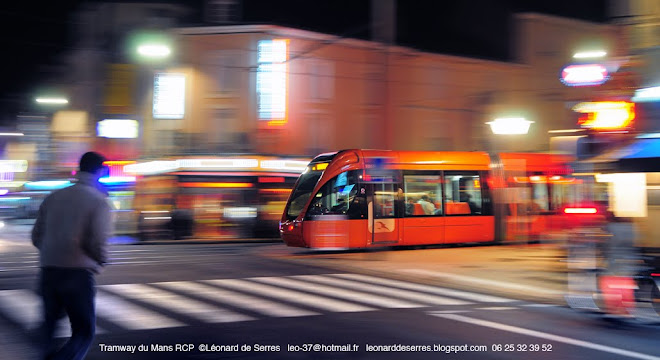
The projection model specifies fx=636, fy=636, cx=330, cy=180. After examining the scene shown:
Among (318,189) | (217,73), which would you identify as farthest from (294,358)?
(217,73)

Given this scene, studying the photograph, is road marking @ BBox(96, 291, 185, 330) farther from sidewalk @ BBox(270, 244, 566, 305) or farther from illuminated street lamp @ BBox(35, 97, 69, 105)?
illuminated street lamp @ BBox(35, 97, 69, 105)

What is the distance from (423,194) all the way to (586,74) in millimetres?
9208

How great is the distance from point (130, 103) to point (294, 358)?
3023 cm

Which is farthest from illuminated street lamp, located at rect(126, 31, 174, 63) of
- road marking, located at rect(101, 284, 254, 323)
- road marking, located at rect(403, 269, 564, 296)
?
road marking, located at rect(101, 284, 254, 323)

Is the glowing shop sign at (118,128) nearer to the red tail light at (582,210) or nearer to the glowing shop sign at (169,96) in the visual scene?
the glowing shop sign at (169,96)

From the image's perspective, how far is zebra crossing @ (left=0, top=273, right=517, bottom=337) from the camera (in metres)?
8.49

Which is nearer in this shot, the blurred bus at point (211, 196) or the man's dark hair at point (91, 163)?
the man's dark hair at point (91, 163)

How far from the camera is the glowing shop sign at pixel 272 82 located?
1272 inches

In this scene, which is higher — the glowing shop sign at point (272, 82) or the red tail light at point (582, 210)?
the glowing shop sign at point (272, 82)

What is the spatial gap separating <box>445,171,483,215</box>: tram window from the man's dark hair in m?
15.9

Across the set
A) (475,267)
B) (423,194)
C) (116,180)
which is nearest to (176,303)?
(475,267)

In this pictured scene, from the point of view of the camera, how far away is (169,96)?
33.1 meters

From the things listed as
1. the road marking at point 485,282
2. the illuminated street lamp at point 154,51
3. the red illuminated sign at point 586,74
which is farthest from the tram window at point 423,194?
the illuminated street lamp at point 154,51

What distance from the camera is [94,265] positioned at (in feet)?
15.8
